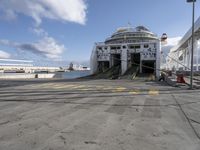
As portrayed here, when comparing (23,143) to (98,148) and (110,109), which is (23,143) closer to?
(98,148)

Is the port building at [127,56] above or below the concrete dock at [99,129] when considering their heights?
above

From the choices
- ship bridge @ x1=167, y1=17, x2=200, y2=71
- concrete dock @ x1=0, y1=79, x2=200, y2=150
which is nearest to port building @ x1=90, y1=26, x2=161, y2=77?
ship bridge @ x1=167, y1=17, x2=200, y2=71

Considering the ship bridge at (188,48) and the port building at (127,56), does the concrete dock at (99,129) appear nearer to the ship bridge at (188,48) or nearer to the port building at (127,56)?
the ship bridge at (188,48)

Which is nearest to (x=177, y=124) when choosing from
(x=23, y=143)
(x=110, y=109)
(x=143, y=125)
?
(x=143, y=125)

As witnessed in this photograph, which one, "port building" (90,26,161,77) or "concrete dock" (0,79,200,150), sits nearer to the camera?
"concrete dock" (0,79,200,150)

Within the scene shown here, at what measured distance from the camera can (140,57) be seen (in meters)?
34.3

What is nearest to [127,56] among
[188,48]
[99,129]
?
[188,48]

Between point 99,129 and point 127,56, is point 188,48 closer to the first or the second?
point 127,56

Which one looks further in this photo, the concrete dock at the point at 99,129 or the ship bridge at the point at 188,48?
the ship bridge at the point at 188,48

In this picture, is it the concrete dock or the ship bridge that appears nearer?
the concrete dock

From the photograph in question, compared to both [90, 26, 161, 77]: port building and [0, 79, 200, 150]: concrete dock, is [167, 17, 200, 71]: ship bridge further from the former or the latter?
[0, 79, 200, 150]: concrete dock

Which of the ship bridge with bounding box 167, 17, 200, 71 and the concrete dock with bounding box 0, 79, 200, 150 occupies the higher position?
the ship bridge with bounding box 167, 17, 200, 71

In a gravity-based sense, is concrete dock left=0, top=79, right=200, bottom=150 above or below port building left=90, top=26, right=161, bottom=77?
below

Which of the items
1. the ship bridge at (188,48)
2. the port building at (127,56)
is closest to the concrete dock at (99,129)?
the ship bridge at (188,48)
